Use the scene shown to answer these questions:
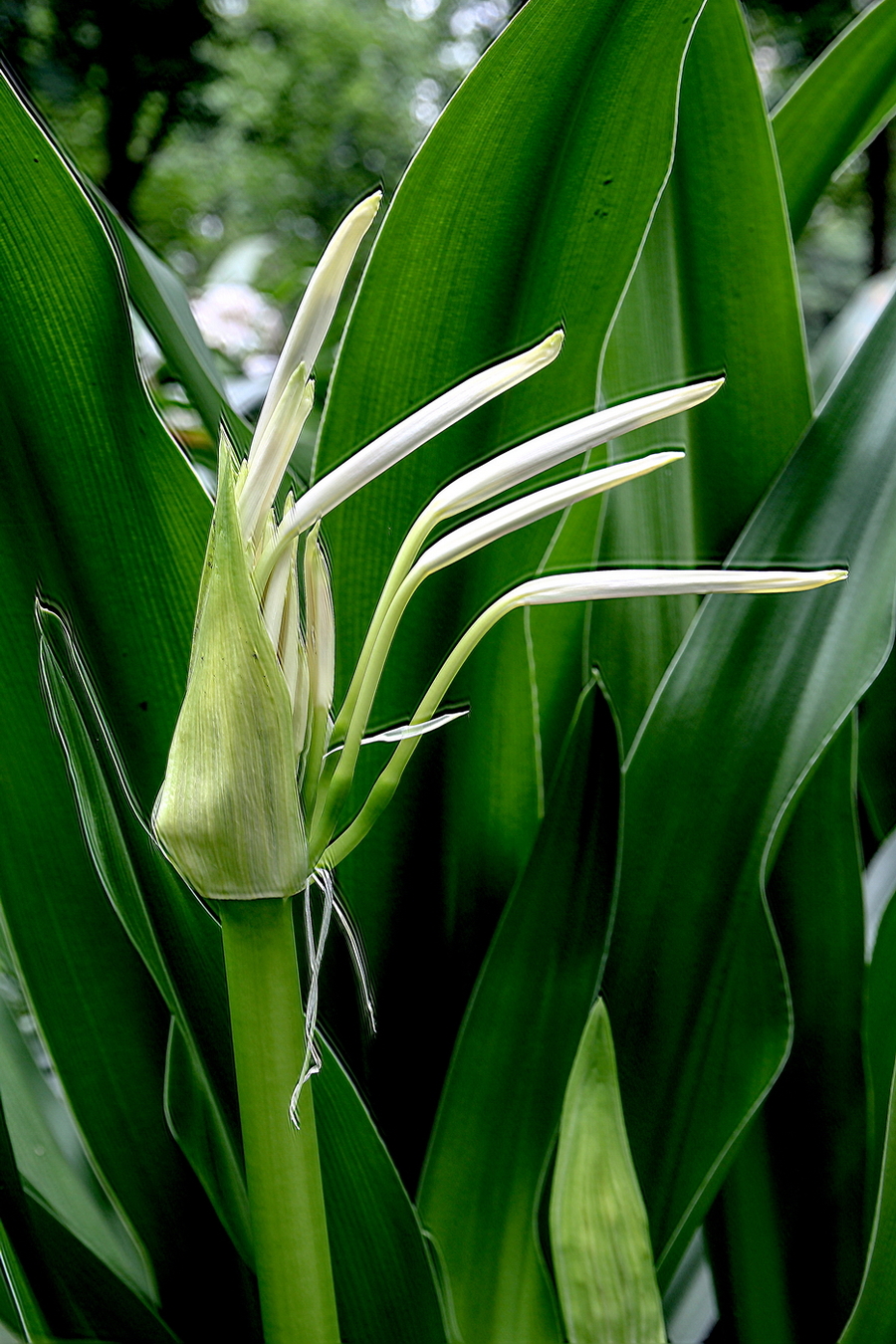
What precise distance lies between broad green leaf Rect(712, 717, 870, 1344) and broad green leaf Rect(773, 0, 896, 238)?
0.75 ft

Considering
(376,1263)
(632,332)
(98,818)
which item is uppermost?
(632,332)

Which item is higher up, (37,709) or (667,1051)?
(37,709)

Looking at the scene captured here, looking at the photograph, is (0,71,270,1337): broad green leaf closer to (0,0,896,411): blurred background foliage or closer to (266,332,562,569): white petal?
(266,332,562,569): white petal

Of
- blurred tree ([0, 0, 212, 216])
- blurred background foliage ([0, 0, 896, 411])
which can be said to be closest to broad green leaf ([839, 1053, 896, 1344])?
blurred background foliage ([0, 0, 896, 411])

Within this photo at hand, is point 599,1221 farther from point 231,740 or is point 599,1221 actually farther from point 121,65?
point 121,65

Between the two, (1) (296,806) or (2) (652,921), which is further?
(2) (652,921)

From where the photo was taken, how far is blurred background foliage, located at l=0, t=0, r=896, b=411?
3.78 metres

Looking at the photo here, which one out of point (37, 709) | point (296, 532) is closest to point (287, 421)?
point (296, 532)

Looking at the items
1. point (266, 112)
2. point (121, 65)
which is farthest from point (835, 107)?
point (266, 112)

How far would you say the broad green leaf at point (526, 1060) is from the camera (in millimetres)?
256

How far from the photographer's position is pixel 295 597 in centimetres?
17

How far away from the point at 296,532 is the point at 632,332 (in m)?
0.24

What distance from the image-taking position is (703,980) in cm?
28

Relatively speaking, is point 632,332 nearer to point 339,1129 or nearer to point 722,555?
point 722,555
